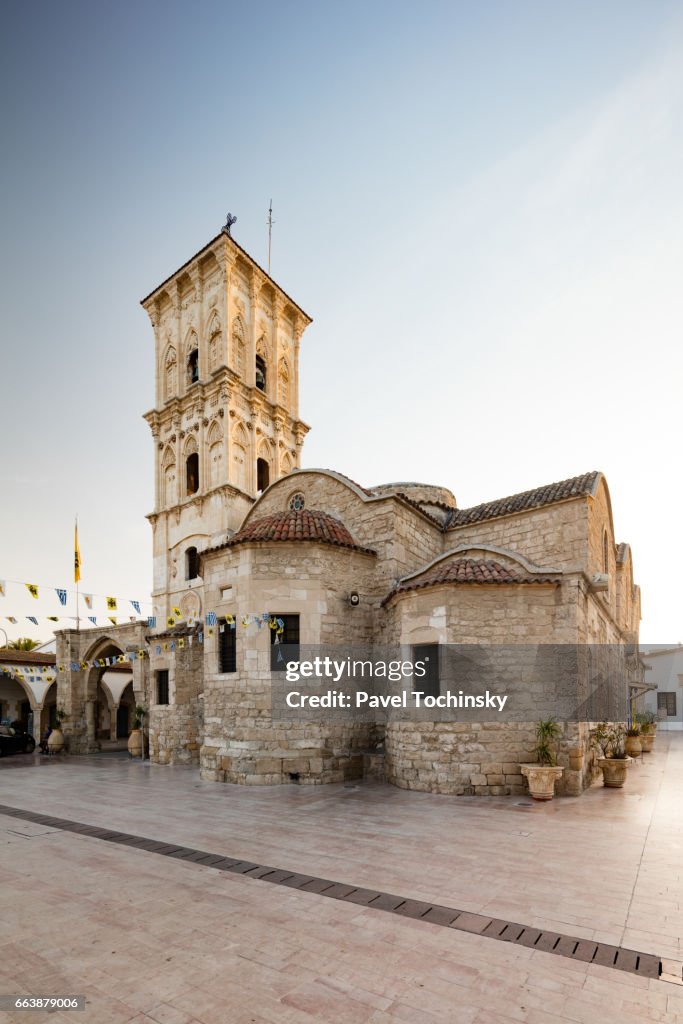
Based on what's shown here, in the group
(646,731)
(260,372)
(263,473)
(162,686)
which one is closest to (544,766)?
(646,731)

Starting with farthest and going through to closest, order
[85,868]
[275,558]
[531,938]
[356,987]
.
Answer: [275,558]
[85,868]
[531,938]
[356,987]

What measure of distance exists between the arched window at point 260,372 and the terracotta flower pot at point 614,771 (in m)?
18.1

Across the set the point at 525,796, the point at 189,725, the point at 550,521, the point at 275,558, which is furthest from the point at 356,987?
the point at 189,725

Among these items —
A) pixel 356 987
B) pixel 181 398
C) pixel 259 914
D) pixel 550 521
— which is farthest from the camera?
pixel 181 398

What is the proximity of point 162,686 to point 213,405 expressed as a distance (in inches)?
389

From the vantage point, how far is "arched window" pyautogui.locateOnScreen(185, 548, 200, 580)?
19969mm

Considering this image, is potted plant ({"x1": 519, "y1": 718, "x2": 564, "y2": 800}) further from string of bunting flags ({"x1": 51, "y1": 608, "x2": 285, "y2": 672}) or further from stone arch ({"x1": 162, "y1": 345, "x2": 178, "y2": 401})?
stone arch ({"x1": 162, "y1": 345, "x2": 178, "y2": 401})

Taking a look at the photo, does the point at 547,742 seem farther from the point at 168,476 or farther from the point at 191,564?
the point at 168,476

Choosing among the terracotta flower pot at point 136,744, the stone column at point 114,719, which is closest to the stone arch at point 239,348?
the terracotta flower pot at point 136,744

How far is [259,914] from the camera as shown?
15.5ft

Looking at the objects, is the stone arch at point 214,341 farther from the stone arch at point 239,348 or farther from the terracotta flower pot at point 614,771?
the terracotta flower pot at point 614,771

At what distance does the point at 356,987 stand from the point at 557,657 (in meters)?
7.66

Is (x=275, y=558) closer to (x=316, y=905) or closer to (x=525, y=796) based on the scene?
(x=525, y=796)

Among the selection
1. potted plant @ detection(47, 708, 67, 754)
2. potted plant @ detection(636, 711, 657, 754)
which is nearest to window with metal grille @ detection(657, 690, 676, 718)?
potted plant @ detection(636, 711, 657, 754)
